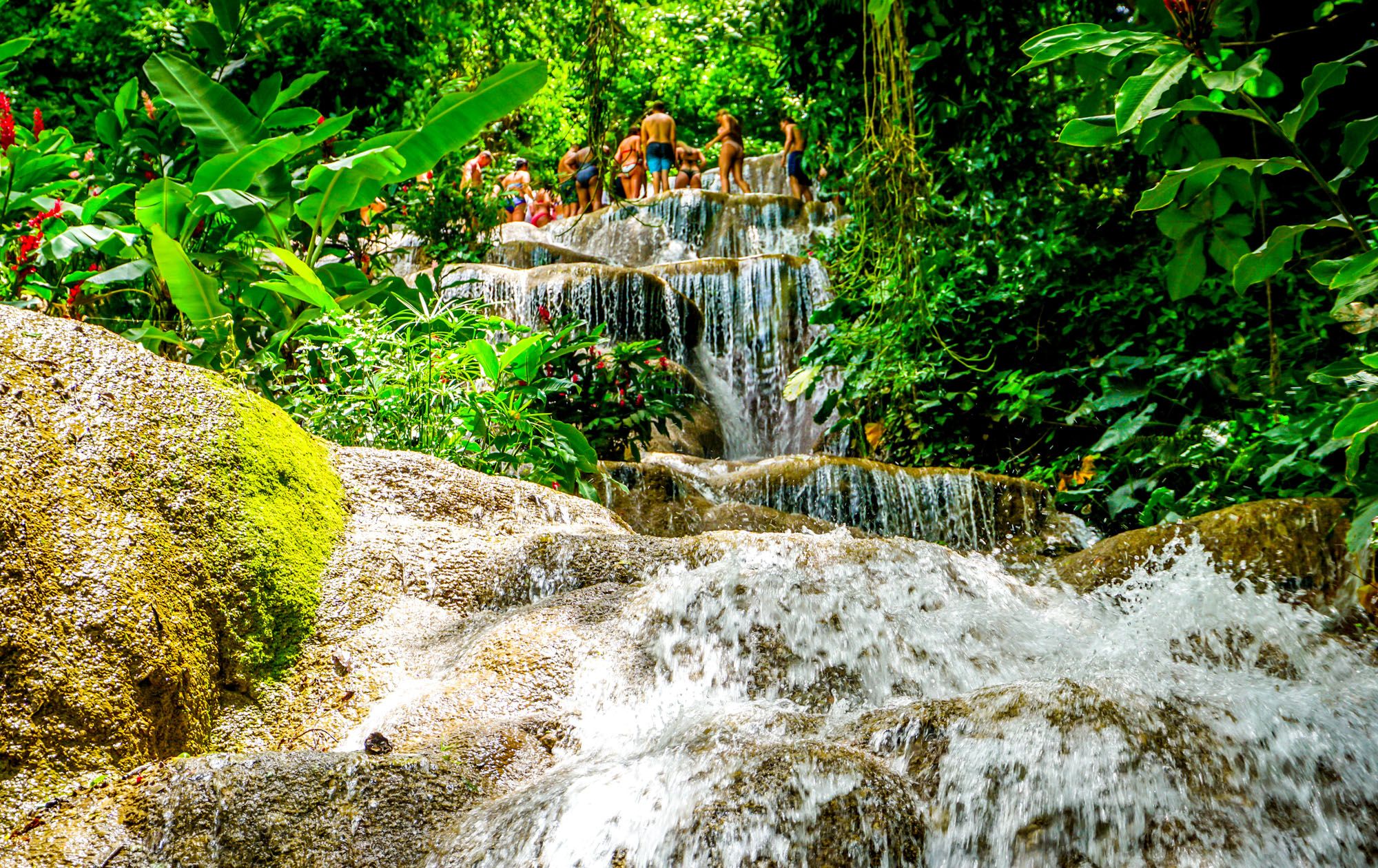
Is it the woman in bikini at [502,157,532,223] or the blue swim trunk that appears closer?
the woman in bikini at [502,157,532,223]

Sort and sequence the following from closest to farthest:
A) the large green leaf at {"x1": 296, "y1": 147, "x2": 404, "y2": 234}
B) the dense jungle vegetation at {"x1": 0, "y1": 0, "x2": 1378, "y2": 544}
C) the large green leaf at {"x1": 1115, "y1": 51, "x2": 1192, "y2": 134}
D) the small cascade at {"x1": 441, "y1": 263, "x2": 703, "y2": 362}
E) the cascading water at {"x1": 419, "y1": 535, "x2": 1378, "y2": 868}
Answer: the cascading water at {"x1": 419, "y1": 535, "x2": 1378, "y2": 868}
the large green leaf at {"x1": 1115, "y1": 51, "x2": 1192, "y2": 134}
the dense jungle vegetation at {"x1": 0, "y1": 0, "x2": 1378, "y2": 544}
the large green leaf at {"x1": 296, "y1": 147, "x2": 404, "y2": 234}
the small cascade at {"x1": 441, "y1": 263, "x2": 703, "y2": 362}

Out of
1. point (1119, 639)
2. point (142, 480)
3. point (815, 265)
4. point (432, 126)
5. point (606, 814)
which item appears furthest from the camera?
point (815, 265)

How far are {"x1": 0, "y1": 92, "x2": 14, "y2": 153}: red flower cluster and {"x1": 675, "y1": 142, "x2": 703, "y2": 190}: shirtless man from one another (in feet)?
46.1

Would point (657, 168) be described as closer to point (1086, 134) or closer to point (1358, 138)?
point (1086, 134)

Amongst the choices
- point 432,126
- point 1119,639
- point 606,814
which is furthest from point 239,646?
point 432,126

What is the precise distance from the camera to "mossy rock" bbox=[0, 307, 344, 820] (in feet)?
7.55

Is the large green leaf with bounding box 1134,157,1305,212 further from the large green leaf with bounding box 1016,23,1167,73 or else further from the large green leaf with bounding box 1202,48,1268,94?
the large green leaf with bounding box 1016,23,1167,73

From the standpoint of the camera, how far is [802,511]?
7113 millimetres

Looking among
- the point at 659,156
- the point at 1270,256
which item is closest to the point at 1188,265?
the point at 1270,256

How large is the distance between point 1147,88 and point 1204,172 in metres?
0.35

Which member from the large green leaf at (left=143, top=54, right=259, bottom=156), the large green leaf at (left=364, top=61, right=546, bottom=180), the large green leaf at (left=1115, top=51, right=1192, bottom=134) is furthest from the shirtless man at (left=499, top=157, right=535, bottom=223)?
the large green leaf at (left=1115, top=51, right=1192, bottom=134)

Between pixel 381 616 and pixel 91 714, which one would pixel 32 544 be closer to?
pixel 91 714

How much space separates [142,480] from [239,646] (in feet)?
1.71

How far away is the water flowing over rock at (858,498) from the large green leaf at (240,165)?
293 centimetres
